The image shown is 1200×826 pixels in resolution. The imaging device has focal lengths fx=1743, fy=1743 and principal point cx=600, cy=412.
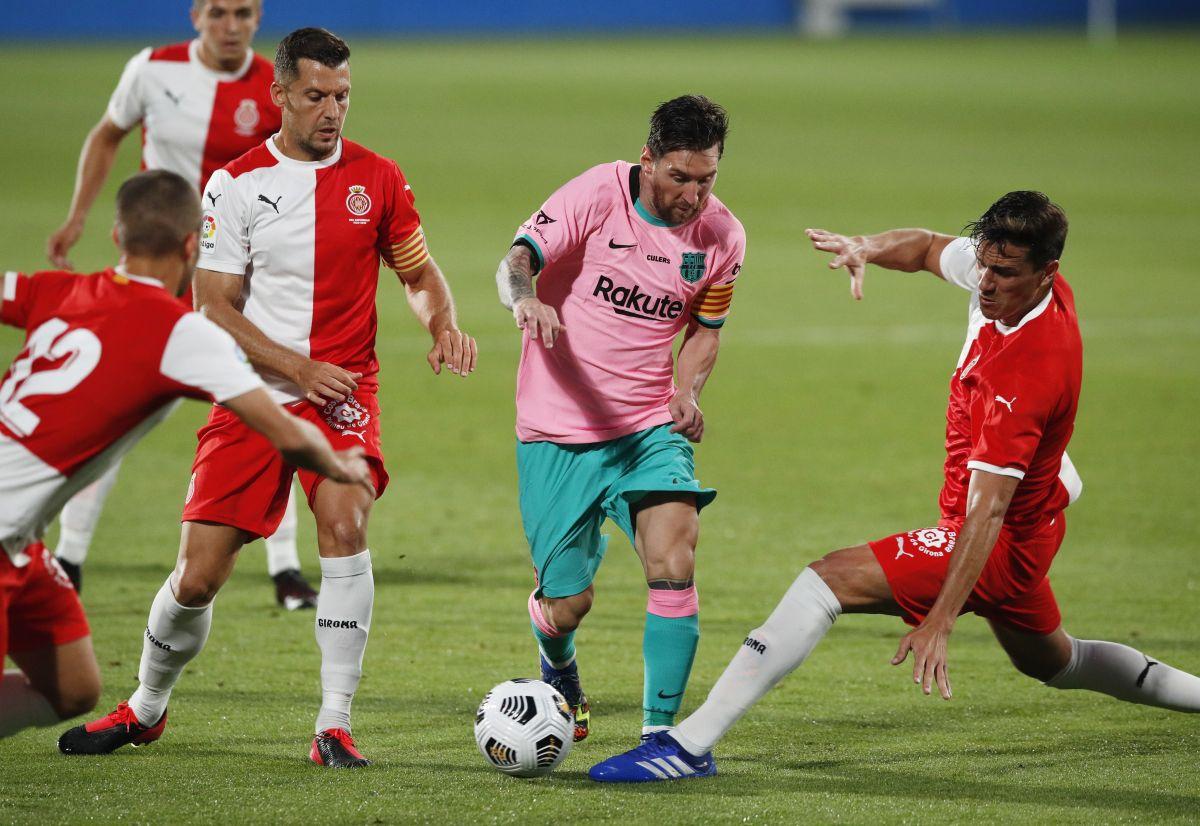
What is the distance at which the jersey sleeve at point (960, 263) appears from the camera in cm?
611

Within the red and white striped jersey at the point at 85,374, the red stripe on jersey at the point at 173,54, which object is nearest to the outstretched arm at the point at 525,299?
the red and white striped jersey at the point at 85,374

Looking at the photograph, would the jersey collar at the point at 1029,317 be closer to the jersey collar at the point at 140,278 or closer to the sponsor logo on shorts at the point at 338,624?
the sponsor logo on shorts at the point at 338,624

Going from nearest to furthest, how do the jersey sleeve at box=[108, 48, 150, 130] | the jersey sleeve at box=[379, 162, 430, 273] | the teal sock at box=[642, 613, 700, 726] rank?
1. the teal sock at box=[642, 613, 700, 726]
2. the jersey sleeve at box=[379, 162, 430, 273]
3. the jersey sleeve at box=[108, 48, 150, 130]

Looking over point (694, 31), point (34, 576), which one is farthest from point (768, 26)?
point (34, 576)

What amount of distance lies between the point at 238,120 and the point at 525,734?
416 cm

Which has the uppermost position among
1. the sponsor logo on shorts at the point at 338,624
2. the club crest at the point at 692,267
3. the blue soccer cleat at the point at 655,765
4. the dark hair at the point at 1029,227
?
the dark hair at the point at 1029,227

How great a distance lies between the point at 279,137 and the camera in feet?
20.4

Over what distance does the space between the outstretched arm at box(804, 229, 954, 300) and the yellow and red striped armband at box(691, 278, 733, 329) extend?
14.5 inches

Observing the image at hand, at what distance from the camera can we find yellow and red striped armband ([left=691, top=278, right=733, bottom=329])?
6250mm

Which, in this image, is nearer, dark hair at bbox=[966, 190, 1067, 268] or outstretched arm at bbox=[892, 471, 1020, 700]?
outstretched arm at bbox=[892, 471, 1020, 700]

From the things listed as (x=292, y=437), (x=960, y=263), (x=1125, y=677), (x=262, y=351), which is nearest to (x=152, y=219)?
(x=292, y=437)

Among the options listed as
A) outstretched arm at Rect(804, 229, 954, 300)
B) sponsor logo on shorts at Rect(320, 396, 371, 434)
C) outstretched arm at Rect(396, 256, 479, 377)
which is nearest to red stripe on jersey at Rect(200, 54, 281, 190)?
outstretched arm at Rect(396, 256, 479, 377)

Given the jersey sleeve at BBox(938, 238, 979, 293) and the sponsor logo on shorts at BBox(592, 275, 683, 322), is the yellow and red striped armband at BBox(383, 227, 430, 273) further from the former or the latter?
the jersey sleeve at BBox(938, 238, 979, 293)

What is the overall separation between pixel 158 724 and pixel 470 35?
48.7 metres
